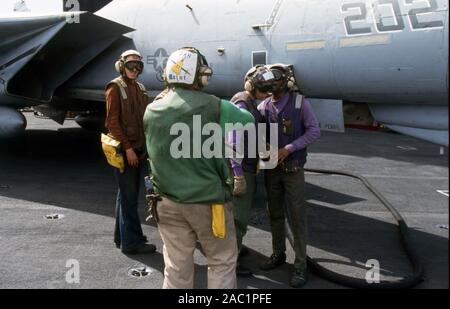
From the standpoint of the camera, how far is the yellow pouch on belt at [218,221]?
2729 millimetres

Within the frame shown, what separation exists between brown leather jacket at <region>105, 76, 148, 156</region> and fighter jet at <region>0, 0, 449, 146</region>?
194cm

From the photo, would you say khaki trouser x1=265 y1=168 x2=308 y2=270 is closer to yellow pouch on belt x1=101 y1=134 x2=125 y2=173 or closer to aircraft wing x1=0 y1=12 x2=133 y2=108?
yellow pouch on belt x1=101 y1=134 x2=125 y2=173

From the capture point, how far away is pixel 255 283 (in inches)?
153

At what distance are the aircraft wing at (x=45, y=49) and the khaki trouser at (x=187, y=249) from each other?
5049mm

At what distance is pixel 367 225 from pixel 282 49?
243cm

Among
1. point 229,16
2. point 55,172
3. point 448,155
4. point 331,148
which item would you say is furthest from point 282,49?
point 331,148

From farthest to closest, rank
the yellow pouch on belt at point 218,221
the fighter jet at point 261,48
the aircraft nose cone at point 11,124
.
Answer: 1. the aircraft nose cone at point 11,124
2. the fighter jet at point 261,48
3. the yellow pouch on belt at point 218,221

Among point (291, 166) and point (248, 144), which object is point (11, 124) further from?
point (291, 166)

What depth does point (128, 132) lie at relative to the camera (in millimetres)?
4383

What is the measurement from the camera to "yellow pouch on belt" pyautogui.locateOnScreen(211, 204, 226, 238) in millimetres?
2729

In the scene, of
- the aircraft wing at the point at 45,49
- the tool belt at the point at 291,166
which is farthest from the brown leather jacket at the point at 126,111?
the aircraft wing at the point at 45,49

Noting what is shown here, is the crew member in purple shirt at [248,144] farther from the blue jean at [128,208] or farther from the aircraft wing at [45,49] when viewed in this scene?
the aircraft wing at [45,49]

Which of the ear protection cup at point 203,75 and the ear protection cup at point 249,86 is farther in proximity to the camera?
the ear protection cup at point 249,86

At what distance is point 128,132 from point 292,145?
1.67 metres
